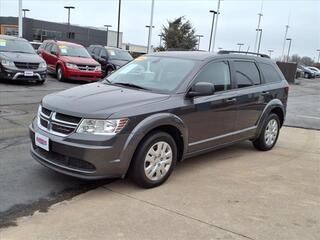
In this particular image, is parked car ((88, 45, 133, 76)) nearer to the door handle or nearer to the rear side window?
the rear side window

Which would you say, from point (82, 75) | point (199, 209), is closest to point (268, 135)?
point (199, 209)

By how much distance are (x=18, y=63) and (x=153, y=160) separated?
10.8 meters

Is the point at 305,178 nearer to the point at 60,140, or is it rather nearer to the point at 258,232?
the point at 258,232

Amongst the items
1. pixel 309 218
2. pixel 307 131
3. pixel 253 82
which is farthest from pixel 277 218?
pixel 307 131

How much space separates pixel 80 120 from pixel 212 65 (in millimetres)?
2322

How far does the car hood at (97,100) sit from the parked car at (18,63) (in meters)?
9.60

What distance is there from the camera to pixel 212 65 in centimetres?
614

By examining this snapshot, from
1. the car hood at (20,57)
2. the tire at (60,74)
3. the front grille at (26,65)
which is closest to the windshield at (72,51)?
the tire at (60,74)

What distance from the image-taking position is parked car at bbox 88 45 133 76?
2008 centimetres

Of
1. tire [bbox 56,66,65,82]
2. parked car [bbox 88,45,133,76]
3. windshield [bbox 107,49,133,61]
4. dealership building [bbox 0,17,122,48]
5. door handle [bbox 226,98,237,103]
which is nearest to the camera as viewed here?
door handle [bbox 226,98,237,103]

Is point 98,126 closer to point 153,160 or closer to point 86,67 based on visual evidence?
point 153,160

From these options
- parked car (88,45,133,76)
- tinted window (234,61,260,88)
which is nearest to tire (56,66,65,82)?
parked car (88,45,133,76)

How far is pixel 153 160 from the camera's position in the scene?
512cm

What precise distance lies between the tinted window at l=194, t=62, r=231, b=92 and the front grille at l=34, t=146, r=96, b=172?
6.48 feet
